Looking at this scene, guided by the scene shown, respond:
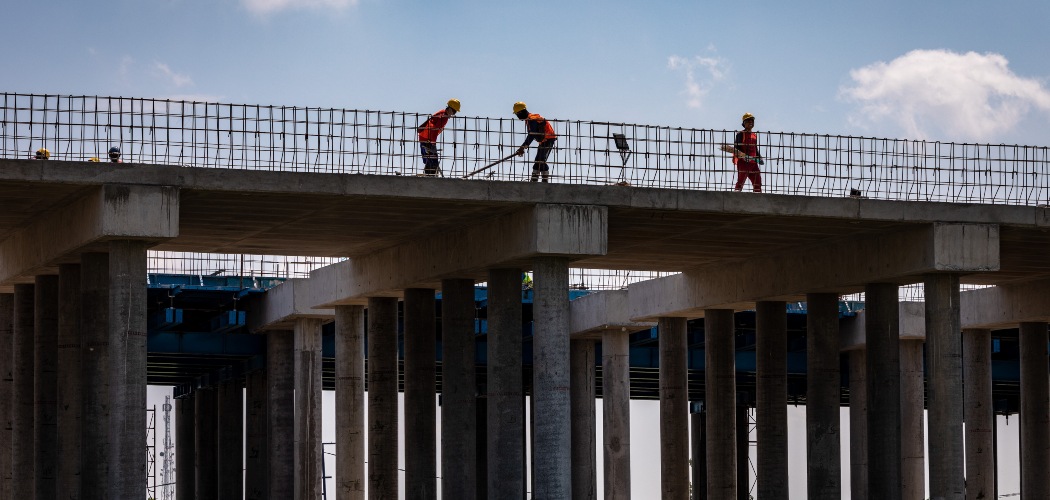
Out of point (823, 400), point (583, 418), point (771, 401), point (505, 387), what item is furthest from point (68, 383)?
point (583, 418)

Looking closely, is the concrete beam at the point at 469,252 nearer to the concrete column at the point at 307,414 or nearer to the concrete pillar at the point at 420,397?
the concrete pillar at the point at 420,397

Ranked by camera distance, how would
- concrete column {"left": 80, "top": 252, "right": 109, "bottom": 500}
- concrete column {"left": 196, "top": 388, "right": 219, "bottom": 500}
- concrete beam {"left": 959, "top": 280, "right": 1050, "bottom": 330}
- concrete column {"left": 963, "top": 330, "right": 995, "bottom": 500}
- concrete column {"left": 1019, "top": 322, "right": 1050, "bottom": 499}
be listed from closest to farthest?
concrete column {"left": 80, "top": 252, "right": 109, "bottom": 500}
concrete beam {"left": 959, "top": 280, "right": 1050, "bottom": 330}
concrete column {"left": 1019, "top": 322, "right": 1050, "bottom": 499}
concrete column {"left": 963, "top": 330, "right": 995, "bottom": 500}
concrete column {"left": 196, "top": 388, "right": 219, "bottom": 500}

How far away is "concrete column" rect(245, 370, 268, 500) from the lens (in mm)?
53344

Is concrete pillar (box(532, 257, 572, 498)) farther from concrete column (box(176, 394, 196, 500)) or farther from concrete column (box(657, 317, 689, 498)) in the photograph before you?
concrete column (box(176, 394, 196, 500))

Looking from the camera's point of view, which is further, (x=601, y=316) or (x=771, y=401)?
(x=601, y=316)

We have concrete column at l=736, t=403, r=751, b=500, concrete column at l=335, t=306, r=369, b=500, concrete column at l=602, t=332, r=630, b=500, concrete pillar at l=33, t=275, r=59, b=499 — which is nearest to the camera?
concrete pillar at l=33, t=275, r=59, b=499

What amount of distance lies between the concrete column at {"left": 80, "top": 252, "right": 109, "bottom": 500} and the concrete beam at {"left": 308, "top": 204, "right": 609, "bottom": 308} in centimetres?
711

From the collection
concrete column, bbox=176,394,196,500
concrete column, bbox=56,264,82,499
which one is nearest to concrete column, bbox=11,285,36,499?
concrete column, bbox=56,264,82,499

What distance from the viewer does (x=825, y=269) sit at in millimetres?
37688

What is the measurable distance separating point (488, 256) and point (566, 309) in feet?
8.76

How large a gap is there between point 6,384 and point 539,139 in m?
16.1

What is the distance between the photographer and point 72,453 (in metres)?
35.2

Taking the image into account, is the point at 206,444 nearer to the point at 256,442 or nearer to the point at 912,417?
the point at 256,442

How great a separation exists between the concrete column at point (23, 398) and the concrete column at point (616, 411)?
56.4 feet
